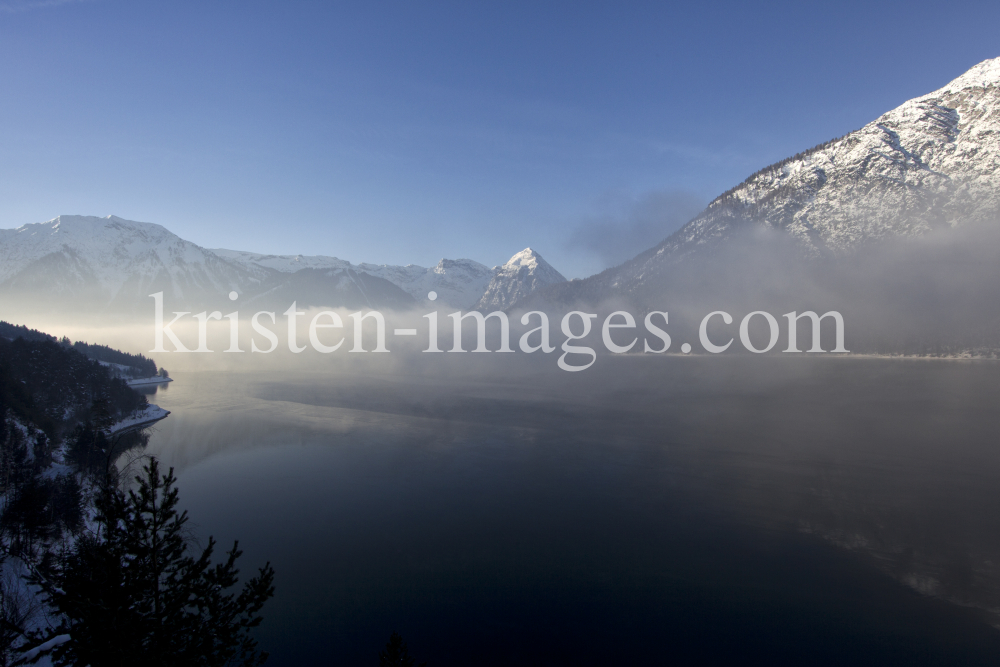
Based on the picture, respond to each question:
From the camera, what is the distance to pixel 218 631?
8242 mm

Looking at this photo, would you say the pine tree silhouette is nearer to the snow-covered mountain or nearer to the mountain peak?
the snow-covered mountain

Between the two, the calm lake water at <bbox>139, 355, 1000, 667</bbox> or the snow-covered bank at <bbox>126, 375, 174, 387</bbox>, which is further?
the snow-covered bank at <bbox>126, 375, 174, 387</bbox>

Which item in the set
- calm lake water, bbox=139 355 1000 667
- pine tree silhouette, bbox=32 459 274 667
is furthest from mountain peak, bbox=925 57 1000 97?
pine tree silhouette, bbox=32 459 274 667

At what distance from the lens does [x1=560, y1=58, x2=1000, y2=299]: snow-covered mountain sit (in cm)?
14262

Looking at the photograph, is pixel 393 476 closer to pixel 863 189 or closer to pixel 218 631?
pixel 218 631

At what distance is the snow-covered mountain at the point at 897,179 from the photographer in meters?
143

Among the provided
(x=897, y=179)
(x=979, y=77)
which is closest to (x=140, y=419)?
(x=897, y=179)

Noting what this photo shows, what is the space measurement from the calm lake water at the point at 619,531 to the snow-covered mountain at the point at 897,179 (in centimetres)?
11724

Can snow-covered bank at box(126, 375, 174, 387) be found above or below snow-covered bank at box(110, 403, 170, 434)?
above

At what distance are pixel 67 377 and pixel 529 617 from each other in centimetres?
5769

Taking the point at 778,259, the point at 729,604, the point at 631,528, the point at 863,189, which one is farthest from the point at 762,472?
the point at 863,189

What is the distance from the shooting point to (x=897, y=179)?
154 m

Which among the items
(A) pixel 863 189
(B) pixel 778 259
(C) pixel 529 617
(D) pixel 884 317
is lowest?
(C) pixel 529 617

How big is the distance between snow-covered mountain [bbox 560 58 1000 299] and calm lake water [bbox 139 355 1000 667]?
117 m
